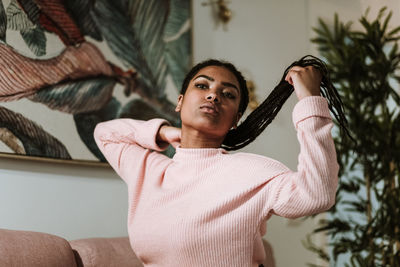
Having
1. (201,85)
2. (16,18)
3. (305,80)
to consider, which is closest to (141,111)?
(16,18)

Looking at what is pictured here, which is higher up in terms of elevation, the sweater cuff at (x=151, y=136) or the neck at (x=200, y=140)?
the neck at (x=200, y=140)

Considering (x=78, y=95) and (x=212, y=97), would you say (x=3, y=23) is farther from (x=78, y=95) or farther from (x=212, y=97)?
(x=212, y=97)

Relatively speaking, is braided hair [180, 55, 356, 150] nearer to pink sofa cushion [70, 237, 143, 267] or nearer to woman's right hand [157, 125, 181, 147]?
woman's right hand [157, 125, 181, 147]

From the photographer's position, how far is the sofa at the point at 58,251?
148 cm

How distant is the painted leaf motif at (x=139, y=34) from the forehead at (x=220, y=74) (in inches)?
35.9

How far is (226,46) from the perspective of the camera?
2.86 m

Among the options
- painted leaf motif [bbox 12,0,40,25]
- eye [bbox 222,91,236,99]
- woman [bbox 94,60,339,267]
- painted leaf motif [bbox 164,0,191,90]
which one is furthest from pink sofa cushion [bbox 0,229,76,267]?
painted leaf motif [bbox 164,0,191,90]

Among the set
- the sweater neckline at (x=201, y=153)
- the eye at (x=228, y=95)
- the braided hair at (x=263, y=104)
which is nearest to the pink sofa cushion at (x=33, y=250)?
the sweater neckline at (x=201, y=153)

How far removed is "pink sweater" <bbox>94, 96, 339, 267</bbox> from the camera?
3.52 feet

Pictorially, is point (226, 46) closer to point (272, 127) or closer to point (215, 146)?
point (272, 127)

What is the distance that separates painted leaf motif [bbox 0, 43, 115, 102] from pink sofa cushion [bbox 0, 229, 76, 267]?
602mm


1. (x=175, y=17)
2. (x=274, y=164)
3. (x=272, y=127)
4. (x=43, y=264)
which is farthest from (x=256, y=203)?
(x=272, y=127)

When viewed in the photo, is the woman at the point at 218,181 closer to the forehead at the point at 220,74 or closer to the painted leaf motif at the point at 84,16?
the forehead at the point at 220,74

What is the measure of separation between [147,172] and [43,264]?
43cm
